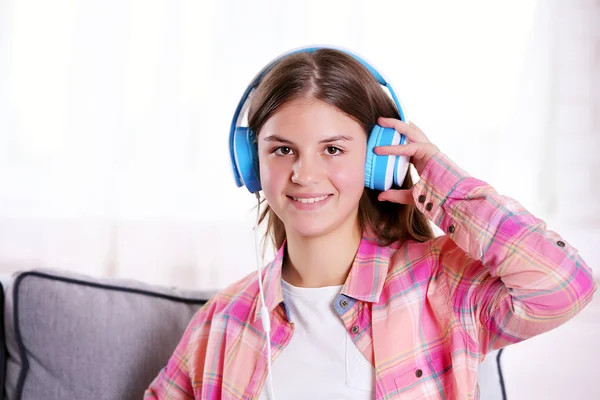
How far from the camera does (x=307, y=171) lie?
4.08 feet

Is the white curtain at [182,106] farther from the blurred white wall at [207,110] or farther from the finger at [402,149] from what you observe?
the finger at [402,149]

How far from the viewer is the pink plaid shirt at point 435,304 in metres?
1.05

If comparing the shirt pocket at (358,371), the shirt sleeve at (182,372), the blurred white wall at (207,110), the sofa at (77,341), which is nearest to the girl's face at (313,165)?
the shirt pocket at (358,371)

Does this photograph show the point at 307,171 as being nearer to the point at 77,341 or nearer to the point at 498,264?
the point at 498,264

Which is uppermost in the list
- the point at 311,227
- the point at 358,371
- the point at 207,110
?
the point at 207,110

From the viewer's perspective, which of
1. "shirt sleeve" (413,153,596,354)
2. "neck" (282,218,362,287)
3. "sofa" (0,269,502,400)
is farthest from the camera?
"sofa" (0,269,502,400)

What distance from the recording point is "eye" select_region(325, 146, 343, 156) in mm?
1281

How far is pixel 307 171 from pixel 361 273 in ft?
0.79

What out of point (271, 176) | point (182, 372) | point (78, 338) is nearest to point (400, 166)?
point (271, 176)

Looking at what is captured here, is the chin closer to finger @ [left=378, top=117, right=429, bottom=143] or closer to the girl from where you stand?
the girl

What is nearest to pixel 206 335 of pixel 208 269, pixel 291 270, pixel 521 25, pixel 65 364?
pixel 291 270

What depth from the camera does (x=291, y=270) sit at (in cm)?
146

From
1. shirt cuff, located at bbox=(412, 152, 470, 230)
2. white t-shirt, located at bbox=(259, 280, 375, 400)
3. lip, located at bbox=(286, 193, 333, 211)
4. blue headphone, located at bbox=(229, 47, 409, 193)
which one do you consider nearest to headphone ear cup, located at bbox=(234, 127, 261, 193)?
blue headphone, located at bbox=(229, 47, 409, 193)

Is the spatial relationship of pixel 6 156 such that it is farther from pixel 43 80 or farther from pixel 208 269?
pixel 208 269
